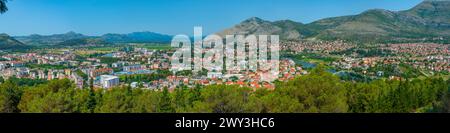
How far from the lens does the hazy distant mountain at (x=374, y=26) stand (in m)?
84.5

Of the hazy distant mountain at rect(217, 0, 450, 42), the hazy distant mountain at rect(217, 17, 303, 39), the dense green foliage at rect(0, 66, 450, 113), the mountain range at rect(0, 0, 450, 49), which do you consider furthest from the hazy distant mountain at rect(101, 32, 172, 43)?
the dense green foliage at rect(0, 66, 450, 113)

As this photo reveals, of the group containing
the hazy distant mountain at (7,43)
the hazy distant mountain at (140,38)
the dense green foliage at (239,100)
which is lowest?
the dense green foliage at (239,100)

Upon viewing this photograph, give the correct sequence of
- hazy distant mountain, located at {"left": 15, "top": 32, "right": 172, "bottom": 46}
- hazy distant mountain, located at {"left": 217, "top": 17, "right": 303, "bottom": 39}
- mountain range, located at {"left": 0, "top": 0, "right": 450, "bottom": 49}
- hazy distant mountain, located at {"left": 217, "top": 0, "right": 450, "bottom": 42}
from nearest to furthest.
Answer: hazy distant mountain, located at {"left": 217, "top": 17, "right": 303, "bottom": 39}
hazy distant mountain, located at {"left": 15, "top": 32, "right": 172, "bottom": 46}
mountain range, located at {"left": 0, "top": 0, "right": 450, "bottom": 49}
hazy distant mountain, located at {"left": 217, "top": 0, "right": 450, "bottom": 42}

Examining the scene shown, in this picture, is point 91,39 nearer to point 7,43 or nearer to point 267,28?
point 7,43

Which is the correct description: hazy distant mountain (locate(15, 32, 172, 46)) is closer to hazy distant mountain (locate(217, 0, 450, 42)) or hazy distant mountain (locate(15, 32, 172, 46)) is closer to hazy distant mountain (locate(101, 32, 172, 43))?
hazy distant mountain (locate(101, 32, 172, 43))

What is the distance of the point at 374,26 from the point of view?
10250 cm

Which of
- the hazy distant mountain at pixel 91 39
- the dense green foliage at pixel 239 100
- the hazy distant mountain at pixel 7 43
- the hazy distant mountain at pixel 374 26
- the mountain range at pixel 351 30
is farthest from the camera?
the hazy distant mountain at pixel 374 26

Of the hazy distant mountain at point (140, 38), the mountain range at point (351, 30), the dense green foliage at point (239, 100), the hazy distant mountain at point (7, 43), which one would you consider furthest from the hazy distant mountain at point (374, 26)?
the dense green foliage at point (239, 100)

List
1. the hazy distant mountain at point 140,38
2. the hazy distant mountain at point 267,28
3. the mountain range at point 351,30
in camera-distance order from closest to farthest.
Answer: the hazy distant mountain at point 267,28, the mountain range at point 351,30, the hazy distant mountain at point 140,38

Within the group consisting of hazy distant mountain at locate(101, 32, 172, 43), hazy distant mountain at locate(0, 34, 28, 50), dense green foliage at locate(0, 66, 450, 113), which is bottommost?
dense green foliage at locate(0, 66, 450, 113)

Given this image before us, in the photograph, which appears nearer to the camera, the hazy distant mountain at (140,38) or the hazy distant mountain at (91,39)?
the hazy distant mountain at (91,39)

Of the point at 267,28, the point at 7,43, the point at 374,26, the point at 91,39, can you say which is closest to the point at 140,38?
the point at 91,39

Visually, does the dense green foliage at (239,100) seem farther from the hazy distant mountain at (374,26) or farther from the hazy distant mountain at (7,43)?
the hazy distant mountain at (374,26)

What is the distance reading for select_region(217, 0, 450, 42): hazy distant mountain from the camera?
277 ft
